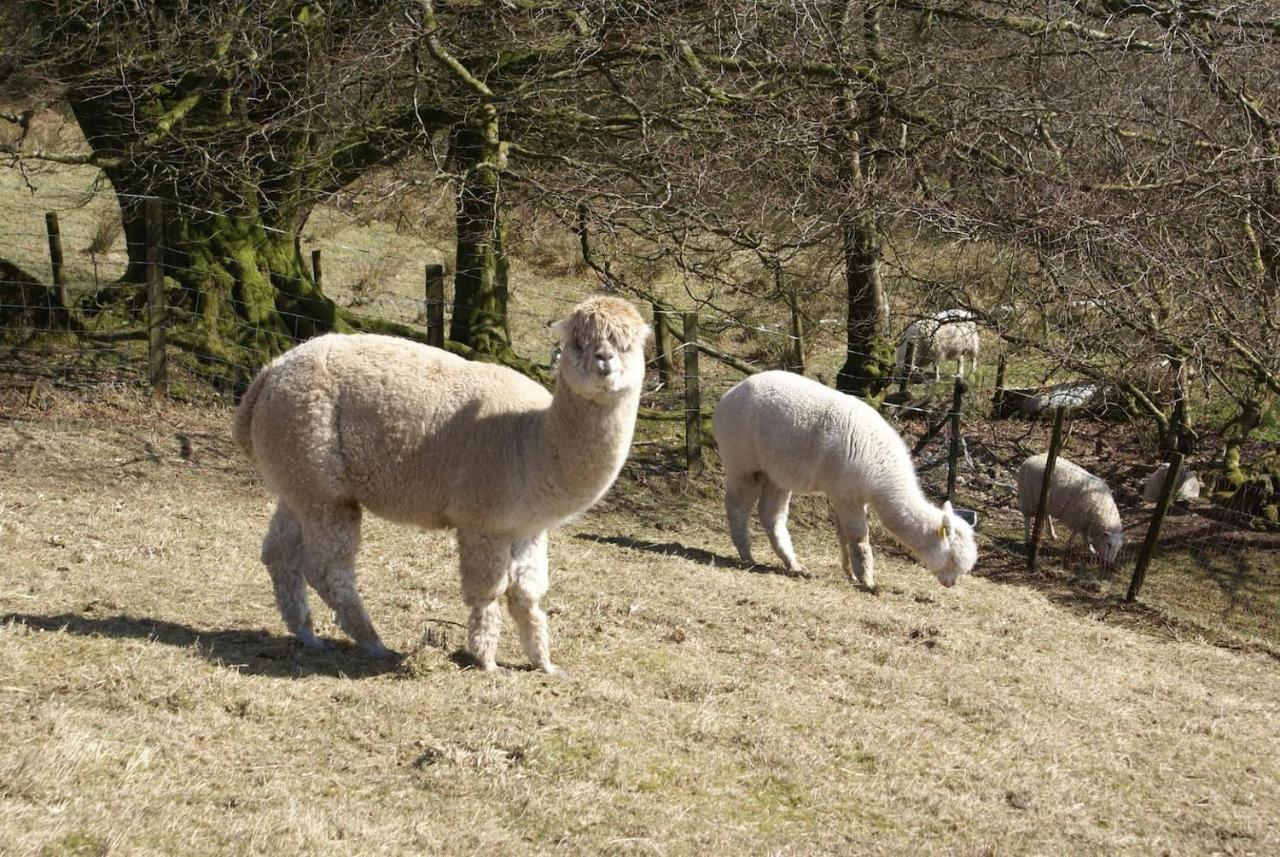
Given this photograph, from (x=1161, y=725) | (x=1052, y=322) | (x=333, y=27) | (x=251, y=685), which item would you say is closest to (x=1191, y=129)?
(x=1052, y=322)

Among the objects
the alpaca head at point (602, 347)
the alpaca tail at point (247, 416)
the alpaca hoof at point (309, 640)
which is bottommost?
the alpaca hoof at point (309, 640)

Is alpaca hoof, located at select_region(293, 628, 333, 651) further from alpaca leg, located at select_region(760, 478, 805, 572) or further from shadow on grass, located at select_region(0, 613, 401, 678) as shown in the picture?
alpaca leg, located at select_region(760, 478, 805, 572)

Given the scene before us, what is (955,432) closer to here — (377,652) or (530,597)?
(530,597)

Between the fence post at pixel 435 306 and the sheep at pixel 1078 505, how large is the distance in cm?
533

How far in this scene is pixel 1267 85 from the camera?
1069 cm

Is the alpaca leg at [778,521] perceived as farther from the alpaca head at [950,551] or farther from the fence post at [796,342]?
the fence post at [796,342]

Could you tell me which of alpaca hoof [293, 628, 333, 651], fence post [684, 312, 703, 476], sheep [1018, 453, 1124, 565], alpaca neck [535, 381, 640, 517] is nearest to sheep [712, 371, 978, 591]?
fence post [684, 312, 703, 476]

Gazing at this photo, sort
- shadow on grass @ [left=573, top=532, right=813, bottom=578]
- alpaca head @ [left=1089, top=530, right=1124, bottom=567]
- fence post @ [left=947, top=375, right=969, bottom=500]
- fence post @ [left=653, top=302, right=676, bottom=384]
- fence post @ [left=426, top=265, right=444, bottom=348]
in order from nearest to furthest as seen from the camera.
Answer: shadow on grass @ [left=573, top=532, right=813, bottom=578] < alpaca head @ [left=1089, top=530, right=1124, bottom=567] < fence post @ [left=426, top=265, right=444, bottom=348] < fence post @ [left=947, top=375, right=969, bottom=500] < fence post @ [left=653, top=302, right=676, bottom=384]

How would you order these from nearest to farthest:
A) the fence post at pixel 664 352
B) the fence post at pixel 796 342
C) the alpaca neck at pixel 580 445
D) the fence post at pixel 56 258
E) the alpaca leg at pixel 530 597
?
the alpaca neck at pixel 580 445
the alpaca leg at pixel 530 597
the fence post at pixel 56 258
the fence post at pixel 664 352
the fence post at pixel 796 342

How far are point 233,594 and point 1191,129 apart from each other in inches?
352

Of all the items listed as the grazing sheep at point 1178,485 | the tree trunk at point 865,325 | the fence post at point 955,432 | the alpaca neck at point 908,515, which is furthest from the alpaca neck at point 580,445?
the grazing sheep at point 1178,485

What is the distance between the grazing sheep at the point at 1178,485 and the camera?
11.7 meters

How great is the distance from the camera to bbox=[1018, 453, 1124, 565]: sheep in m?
10.8

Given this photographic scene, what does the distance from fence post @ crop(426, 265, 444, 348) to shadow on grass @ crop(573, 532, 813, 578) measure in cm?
256
